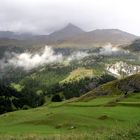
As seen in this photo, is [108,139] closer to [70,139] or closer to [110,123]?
[70,139]

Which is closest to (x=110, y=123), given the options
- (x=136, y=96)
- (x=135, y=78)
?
(x=136, y=96)

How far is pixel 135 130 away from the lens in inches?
849

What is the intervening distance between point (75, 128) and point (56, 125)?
18.3 ft

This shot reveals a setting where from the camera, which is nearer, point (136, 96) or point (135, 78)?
point (136, 96)

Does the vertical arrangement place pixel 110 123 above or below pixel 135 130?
below

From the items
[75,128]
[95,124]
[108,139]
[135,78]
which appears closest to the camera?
[108,139]

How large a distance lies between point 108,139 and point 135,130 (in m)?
1.85

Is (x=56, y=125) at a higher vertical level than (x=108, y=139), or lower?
lower

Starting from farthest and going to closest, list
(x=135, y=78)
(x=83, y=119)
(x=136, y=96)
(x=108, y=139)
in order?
(x=135, y=78) → (x=136, y=96) → (x=83, y=119) → (x=108, y=139)

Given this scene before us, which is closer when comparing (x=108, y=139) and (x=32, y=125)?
(x=108, y=139)

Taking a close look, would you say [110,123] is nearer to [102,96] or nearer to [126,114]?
[126,114]

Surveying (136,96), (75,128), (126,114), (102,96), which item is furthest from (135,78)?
(75,128)

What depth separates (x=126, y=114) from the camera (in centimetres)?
6812

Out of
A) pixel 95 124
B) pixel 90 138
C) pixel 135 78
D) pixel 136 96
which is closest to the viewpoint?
pixel 90 138
